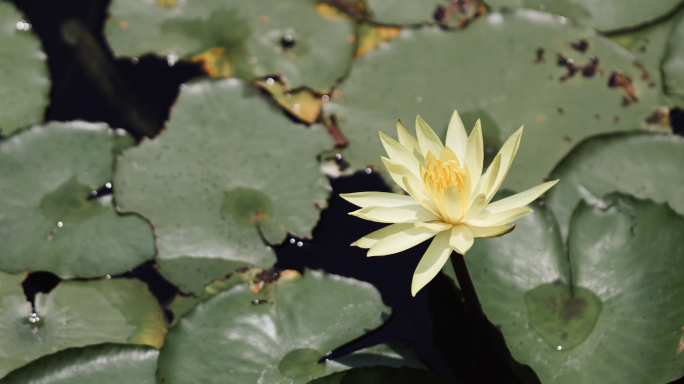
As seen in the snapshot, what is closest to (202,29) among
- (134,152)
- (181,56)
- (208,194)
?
→ (181,56)

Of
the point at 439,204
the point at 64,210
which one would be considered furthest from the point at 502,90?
the point at 64,210

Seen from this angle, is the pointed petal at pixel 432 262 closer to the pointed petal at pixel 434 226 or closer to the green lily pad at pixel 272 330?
the pointed petal at pixel 434 226

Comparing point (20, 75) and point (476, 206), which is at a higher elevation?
point (476, 206)

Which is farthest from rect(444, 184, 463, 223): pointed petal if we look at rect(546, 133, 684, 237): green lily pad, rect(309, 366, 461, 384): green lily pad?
rect(546, 133, 684, 237): green lily pad

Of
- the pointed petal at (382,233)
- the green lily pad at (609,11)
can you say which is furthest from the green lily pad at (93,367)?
the green lily pad at (609,11)

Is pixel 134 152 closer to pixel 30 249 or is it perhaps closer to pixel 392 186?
pixel 30 249

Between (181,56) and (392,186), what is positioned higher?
(181,56)

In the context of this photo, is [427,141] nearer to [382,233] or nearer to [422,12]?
[382,233]
